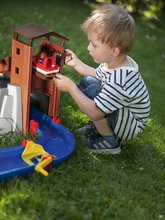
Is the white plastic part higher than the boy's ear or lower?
lower

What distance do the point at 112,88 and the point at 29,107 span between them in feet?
1.92

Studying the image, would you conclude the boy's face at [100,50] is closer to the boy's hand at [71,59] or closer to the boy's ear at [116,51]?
the boy's ear at [116,51]

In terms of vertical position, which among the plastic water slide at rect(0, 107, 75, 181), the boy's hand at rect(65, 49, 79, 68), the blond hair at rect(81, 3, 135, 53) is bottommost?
the plastic water slide at rect(0, 107, 75, 181)

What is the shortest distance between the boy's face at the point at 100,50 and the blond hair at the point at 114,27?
31mm

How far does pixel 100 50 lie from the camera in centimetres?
302

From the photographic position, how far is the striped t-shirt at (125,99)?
294cm

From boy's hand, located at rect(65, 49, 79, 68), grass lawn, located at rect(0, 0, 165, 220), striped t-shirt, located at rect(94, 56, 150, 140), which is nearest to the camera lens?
grass lawn, located at rect(0, 0, 165, 220)

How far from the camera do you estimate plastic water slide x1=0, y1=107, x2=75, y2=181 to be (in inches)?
103

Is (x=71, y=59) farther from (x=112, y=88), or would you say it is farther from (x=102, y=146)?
(x=102, y=146)

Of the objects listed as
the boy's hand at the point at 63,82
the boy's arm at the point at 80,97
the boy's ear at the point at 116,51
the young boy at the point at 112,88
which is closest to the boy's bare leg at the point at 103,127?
the young boy at the point at 112,88

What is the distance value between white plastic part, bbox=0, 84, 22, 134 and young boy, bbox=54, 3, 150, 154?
0.29 meters

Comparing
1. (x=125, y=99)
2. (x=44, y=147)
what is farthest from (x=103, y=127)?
(x=44, y=147)

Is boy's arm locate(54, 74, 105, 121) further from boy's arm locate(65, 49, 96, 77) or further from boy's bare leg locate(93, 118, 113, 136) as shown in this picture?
boy's arm locate(65, 49, 96, 77)

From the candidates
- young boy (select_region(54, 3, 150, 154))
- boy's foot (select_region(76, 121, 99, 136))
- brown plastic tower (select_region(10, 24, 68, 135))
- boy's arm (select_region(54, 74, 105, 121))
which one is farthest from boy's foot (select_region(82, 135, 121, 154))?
brown plastic tower (select_region(10, 24, 68, 135))
